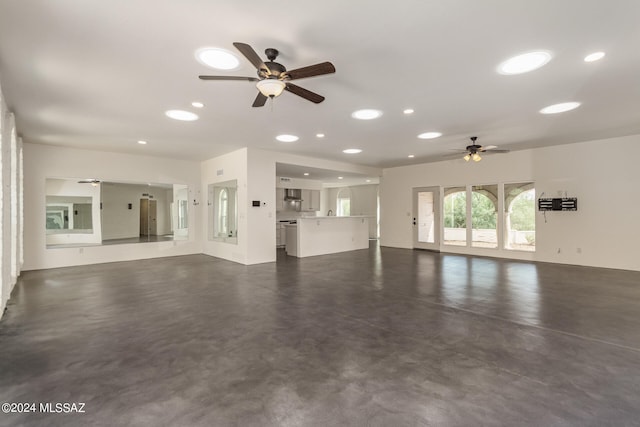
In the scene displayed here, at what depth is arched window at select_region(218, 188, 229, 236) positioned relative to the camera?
26.2 feet

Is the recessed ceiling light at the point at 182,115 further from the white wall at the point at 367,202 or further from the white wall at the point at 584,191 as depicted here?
the white wall at the point at 367,202

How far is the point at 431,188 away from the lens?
30.5 ft

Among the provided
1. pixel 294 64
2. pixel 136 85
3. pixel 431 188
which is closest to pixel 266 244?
pixel 136 85

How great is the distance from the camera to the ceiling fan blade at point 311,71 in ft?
7.92


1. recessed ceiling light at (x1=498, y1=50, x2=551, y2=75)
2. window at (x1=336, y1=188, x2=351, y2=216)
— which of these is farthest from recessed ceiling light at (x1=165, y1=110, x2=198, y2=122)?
window at (x1=336, y1=188, x2=351, y2=216)

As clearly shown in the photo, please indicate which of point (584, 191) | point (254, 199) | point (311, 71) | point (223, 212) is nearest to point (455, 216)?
point (584, 191)

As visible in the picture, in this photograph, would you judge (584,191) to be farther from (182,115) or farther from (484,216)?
(182,115)

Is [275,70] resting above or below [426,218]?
above

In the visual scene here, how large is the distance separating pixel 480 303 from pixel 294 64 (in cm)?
383

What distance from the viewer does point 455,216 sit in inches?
348

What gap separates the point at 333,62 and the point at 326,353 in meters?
2.84

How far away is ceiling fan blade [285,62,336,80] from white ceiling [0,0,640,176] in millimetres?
307

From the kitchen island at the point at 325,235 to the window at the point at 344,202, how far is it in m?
4.56

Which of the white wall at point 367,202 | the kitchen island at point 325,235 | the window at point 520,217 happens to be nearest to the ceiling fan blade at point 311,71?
the kitchen island at point 325,235
